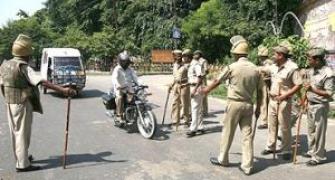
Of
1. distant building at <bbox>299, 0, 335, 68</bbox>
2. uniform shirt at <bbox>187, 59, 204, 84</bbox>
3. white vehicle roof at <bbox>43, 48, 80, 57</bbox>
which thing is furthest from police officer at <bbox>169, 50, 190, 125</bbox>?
distant building at <bbox>299, 0, 335, 68</bbox>

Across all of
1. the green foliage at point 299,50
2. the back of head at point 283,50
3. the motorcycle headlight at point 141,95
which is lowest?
the motorcycle headlight at point 141,95

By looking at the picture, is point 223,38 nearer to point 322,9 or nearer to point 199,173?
point 322,9

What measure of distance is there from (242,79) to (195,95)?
10.9 feet

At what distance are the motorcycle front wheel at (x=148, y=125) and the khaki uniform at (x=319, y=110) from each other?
3.45m

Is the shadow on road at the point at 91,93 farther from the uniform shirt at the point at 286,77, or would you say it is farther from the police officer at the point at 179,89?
the uniform shirt at the point at 286,77

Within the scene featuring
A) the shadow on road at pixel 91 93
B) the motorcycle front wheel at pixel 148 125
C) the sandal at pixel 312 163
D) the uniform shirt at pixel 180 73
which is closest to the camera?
the sandal at pixel 312 163

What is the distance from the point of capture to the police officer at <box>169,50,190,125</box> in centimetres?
1169

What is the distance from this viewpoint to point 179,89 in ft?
39.0

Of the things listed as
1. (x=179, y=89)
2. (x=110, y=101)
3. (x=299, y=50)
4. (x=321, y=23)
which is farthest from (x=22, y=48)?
(x=321, y=23)

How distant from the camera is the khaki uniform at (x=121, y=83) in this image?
11.3 metres

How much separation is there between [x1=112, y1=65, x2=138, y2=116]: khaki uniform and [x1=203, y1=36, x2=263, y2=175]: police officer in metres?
3.66

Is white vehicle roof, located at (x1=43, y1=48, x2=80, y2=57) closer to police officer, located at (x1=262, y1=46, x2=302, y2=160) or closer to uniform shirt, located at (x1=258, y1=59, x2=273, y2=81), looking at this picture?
uniform shirt, located at (x1=258, y1=59, x2=273, y2=81)

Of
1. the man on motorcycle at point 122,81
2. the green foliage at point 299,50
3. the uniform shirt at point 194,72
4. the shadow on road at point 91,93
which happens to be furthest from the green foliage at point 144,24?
the man on motorcycle at point 122,81

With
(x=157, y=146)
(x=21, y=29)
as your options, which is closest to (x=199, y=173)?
(x=157, y=146)
